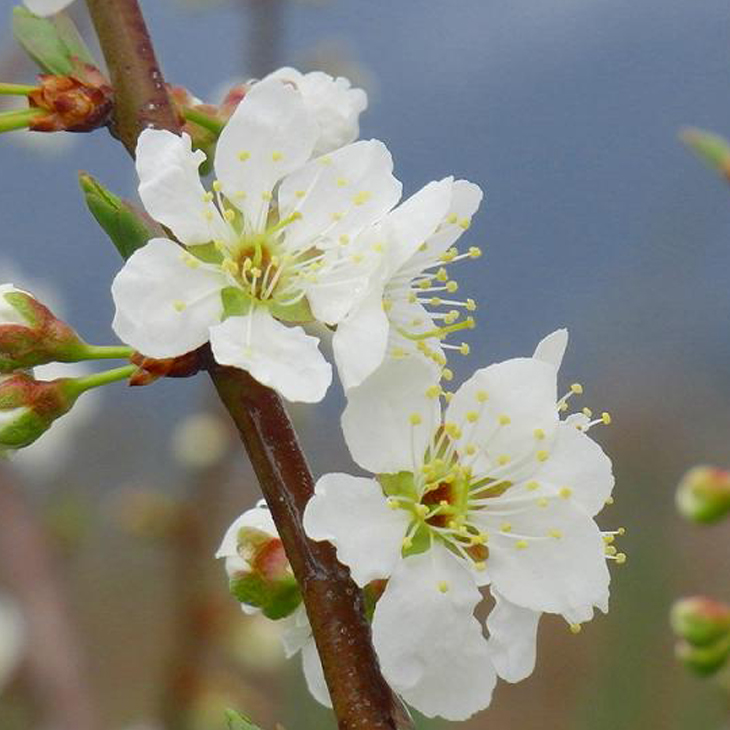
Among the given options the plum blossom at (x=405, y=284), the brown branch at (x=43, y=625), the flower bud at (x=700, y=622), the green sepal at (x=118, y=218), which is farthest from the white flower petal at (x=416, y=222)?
the brown branch at (x=43, y=625)

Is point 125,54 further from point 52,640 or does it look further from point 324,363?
point 52,640

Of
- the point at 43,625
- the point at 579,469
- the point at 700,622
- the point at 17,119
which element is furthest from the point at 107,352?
the point at 43,625

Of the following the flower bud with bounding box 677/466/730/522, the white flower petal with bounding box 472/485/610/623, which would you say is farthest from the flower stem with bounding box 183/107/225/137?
the flower bud with bounding box 677/466/730/522

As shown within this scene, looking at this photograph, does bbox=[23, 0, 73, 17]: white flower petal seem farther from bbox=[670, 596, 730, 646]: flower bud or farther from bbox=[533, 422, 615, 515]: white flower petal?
bbox=[670, 596, 730, 646]: flower bud

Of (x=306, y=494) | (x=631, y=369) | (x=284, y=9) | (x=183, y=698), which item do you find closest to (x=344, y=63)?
(x=284, y=9)

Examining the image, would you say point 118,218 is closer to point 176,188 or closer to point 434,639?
point 176,188
